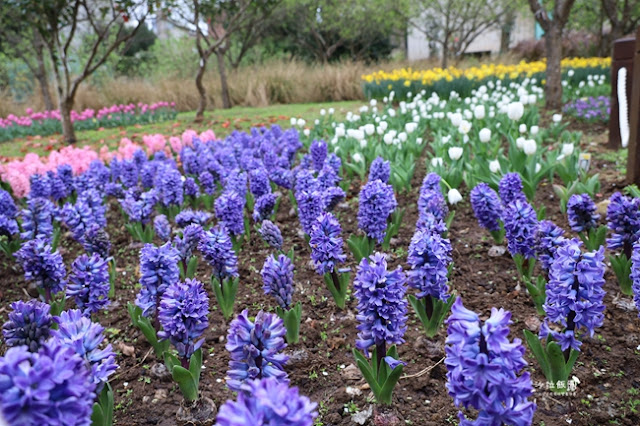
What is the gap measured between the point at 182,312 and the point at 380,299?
69 centimetres

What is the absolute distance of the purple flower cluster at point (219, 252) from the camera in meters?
2.57

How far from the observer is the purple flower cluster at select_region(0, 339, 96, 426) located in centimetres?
97

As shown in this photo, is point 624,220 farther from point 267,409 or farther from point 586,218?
point 267,409

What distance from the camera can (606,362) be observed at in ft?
7.18

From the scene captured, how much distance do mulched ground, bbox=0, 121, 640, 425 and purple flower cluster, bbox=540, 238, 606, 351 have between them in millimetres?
313

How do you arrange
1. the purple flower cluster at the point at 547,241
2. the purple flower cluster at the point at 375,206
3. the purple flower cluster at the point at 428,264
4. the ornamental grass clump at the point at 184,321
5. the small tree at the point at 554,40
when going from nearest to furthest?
the ornamental grass clump at the point at 184,321 < the purple flower cluster at the point at 428,264 < the purple flower cluster at the point at 547,241 < the purple flower cluster at the point at 375,206 < the small tree at the point at 554,40

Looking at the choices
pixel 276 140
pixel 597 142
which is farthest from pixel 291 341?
pixel 597 142

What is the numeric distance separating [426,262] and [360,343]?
46 cm

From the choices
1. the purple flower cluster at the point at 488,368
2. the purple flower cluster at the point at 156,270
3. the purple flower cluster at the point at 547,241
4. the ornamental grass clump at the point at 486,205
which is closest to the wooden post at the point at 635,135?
the ornamental grass clump at the point at 486,205

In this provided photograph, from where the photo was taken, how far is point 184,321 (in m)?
1.90

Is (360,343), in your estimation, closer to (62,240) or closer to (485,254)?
(485,254)

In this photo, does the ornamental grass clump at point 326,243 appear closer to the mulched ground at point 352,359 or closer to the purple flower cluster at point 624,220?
the mulched ground at point 352,359

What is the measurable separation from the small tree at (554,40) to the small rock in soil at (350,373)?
303 inches

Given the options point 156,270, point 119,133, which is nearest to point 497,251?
point 156,270
